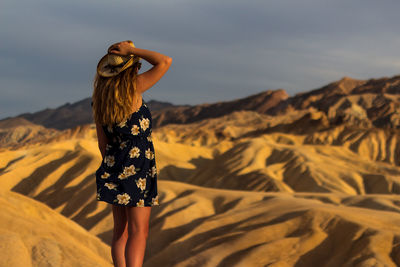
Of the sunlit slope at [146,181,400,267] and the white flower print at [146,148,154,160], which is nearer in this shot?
the white flower print at [146,148,154,160]

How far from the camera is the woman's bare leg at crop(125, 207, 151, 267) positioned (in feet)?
12.2

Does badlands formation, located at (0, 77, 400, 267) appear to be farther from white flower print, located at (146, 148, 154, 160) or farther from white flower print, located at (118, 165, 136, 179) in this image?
white flower print, located at (146, 148, 154, 160)

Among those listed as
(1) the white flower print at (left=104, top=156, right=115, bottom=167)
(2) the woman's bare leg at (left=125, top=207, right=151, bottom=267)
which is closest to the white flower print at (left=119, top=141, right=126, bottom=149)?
(1) the white flower print at (left=104, top=156, right=115, bottom=167)

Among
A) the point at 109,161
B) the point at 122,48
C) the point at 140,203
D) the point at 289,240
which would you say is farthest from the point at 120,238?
the point at 289,240

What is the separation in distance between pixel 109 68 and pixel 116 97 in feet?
0.94

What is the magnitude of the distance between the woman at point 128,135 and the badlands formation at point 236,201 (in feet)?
9.69

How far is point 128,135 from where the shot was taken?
368 centimetres

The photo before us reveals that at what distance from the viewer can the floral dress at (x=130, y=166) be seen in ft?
12.0

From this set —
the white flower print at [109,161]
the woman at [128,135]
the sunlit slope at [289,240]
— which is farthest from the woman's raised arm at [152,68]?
the sunlit slope at [289,240]

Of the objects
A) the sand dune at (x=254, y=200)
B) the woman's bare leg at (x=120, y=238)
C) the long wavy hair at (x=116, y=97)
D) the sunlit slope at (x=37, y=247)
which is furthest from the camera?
the sand dune at (x=254, y=200)

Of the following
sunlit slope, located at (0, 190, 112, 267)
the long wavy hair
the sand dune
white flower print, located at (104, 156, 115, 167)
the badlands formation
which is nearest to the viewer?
the long wavy hair

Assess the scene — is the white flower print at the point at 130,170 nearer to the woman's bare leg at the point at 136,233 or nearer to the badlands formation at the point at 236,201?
the woman's bare leg at the point at 136,233

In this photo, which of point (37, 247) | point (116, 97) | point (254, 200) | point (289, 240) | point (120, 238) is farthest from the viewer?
point (254, 200)

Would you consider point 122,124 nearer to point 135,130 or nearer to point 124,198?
point 135,130
